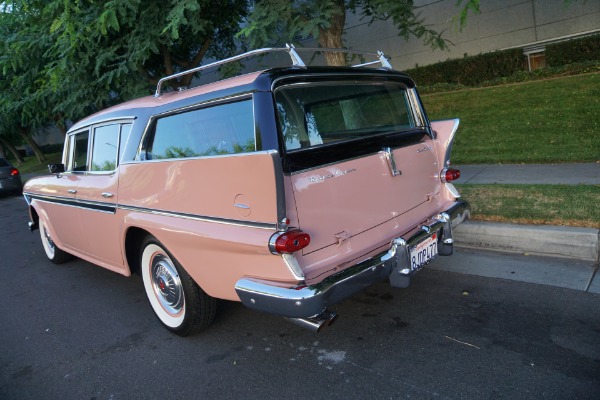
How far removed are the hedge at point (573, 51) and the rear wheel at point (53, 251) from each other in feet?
39.2

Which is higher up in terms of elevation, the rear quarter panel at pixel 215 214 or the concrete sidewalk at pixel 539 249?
the rear quarter panel at pixel 215 214

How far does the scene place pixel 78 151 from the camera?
5.10m

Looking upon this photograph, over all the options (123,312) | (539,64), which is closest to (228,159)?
(123,312)

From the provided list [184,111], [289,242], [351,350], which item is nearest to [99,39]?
[184,111]

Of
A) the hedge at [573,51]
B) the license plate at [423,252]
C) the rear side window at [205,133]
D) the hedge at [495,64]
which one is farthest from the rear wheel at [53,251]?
the hedge at [573,51]

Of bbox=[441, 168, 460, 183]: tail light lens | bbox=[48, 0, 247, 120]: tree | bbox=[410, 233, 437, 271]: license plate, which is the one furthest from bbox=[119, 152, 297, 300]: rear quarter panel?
bbox=[48, 0, 247, 120]: tree

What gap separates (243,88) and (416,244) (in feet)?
5.29

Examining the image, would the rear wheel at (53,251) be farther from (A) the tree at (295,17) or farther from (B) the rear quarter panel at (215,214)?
(A) the tree at (295,17)

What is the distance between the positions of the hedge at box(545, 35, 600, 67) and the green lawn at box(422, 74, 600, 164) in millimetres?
1276

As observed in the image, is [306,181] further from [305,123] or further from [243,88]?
[243,88]

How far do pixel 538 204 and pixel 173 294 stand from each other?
404cm

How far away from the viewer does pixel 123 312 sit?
15.0 feet

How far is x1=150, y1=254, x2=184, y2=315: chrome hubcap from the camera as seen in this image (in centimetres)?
382

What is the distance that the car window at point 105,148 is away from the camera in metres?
4.30
